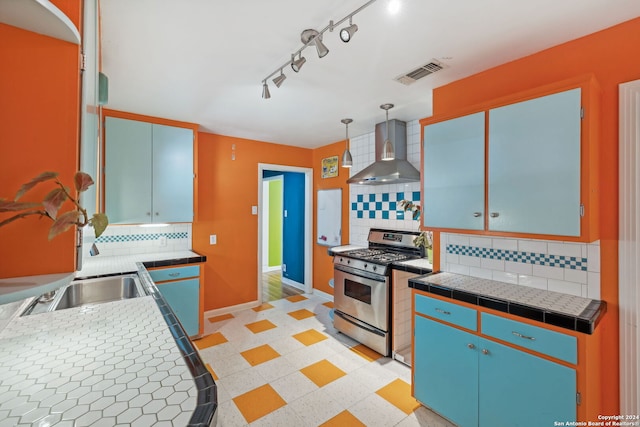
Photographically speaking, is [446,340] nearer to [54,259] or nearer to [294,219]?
[54,259]

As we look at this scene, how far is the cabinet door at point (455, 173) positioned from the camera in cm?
193

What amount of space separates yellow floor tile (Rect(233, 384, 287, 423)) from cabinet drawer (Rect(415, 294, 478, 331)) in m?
1.24

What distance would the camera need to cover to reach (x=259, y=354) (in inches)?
108

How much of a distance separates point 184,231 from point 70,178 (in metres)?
2.96

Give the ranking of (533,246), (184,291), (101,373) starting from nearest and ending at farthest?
(101,373)
(533,246)
(184,291)

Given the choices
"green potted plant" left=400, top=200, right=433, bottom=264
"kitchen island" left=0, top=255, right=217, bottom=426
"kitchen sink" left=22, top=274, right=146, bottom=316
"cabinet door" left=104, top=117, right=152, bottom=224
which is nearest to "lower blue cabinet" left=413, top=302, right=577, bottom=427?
"green potted plant" left=400, top=200, right=433, bottom=264

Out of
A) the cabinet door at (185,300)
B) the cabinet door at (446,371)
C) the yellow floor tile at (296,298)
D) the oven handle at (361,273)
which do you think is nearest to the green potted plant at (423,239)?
the oven handle at (361,273)

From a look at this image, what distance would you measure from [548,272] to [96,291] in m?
3.14

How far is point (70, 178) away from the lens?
78 centimetres

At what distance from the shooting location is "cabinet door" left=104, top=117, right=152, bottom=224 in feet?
9.25

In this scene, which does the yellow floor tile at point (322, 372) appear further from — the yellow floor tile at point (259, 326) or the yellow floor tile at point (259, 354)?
the yellow floor tile at point (259, 326)

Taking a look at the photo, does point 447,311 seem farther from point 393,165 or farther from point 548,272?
point 393,165

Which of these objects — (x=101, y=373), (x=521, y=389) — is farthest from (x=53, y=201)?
(x=521, y=389)

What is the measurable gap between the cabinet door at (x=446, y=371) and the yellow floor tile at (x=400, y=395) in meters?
0.10
